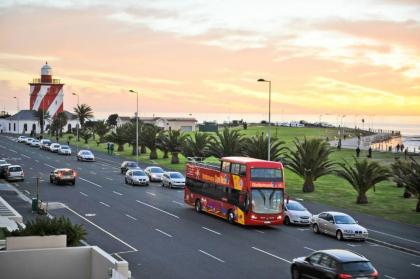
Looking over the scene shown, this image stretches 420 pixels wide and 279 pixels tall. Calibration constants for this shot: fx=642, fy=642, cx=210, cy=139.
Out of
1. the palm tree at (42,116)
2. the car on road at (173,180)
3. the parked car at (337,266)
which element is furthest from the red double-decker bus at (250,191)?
the palm tree at (42,116)

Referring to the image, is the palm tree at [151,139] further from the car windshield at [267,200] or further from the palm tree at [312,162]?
the car windshield at [267,200]

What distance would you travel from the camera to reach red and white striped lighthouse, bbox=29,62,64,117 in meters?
162

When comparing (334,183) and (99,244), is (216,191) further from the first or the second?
(334,183)

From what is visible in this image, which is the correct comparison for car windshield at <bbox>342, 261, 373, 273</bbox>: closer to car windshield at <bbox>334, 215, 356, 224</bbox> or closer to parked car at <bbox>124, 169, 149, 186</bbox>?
car windshield at <bbox>334, 215, 356, 224</bbox>

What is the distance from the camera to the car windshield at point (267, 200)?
3603 cm

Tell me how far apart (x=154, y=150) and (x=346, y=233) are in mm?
56955

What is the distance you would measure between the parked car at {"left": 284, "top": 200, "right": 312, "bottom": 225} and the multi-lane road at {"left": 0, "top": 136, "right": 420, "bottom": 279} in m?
0.64

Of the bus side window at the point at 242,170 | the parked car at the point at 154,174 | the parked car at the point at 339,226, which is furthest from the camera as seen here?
the parked car at the point at 154,174

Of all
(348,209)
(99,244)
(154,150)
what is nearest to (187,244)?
(99,244)

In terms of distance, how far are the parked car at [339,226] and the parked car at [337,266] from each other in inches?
445

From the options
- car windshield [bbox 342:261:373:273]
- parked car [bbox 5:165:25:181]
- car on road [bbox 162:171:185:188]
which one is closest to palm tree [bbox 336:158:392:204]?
car on road [bbox 162:171:185:188]

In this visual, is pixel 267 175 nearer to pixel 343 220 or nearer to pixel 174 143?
pixel 343 220

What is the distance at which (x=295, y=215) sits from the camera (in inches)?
1496

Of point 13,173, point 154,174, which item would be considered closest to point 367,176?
point 154,174
